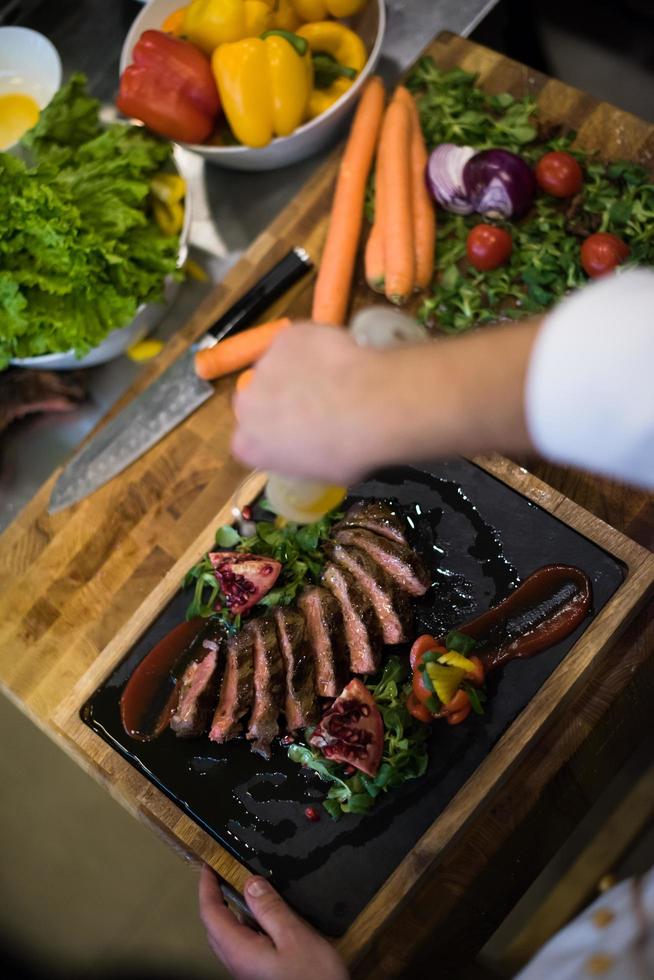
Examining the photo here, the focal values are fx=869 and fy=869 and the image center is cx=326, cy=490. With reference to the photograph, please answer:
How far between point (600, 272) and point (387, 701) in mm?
1155

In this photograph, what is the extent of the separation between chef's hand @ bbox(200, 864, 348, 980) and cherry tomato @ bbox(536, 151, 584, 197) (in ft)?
5.91

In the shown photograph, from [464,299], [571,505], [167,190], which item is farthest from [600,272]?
[167,190]

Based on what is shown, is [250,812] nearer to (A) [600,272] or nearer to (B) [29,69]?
(A) [600,272]

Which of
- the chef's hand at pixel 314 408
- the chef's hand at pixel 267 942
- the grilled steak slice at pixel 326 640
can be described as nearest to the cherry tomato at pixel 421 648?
the grilled steak slice at pixel 326 640

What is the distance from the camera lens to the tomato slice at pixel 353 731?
1802mm

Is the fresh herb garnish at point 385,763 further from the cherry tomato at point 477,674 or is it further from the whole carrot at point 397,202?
the whole carrot at point 397,202

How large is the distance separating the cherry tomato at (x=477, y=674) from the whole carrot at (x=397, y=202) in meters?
0.95

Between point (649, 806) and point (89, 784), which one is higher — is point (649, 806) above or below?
above

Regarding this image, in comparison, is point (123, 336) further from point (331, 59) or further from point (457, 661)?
point (457, 661)

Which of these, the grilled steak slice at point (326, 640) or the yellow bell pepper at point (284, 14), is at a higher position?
the yellow bell pepper at point (284, 14)

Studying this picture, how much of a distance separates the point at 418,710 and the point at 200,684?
0.49 meters

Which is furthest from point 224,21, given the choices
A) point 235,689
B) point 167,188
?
point 235,689

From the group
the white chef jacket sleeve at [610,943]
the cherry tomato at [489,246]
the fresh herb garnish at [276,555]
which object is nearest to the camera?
the white chef jacket sleeve at [610,943]

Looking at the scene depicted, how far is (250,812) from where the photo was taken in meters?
1.91
